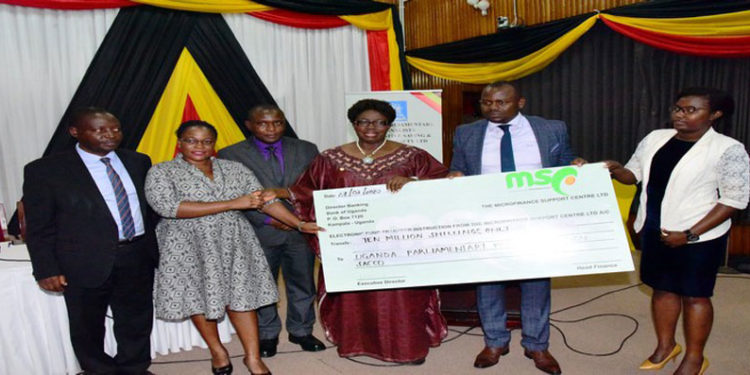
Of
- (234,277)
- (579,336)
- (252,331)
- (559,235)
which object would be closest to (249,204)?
(234,277)

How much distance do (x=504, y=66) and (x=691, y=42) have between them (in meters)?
1.66

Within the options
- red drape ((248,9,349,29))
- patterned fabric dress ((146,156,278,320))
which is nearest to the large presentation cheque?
patterned fabric dress ((146,156,278,320))

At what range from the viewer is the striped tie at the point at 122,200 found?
2514 millimetres

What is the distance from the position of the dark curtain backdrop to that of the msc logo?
2772 mm

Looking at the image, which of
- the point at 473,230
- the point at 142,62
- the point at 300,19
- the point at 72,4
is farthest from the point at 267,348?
the point at 300,19

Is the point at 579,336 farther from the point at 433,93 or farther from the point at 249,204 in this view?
the point at 433,93

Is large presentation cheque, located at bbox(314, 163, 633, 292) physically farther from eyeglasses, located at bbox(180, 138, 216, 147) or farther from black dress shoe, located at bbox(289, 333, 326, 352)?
black dress shoe, located at bbox(289, 333, 326, 352)

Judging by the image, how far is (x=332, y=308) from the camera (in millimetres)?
2936

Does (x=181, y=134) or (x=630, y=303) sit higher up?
(x=181, y=134)

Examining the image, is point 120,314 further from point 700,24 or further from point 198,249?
point 700,24

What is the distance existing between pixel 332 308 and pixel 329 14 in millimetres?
3560

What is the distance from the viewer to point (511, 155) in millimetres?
2613

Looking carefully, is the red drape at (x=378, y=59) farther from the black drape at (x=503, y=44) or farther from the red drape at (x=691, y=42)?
the red drape at (x=691, y=42)

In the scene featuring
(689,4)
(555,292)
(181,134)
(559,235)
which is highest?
(689,4)
